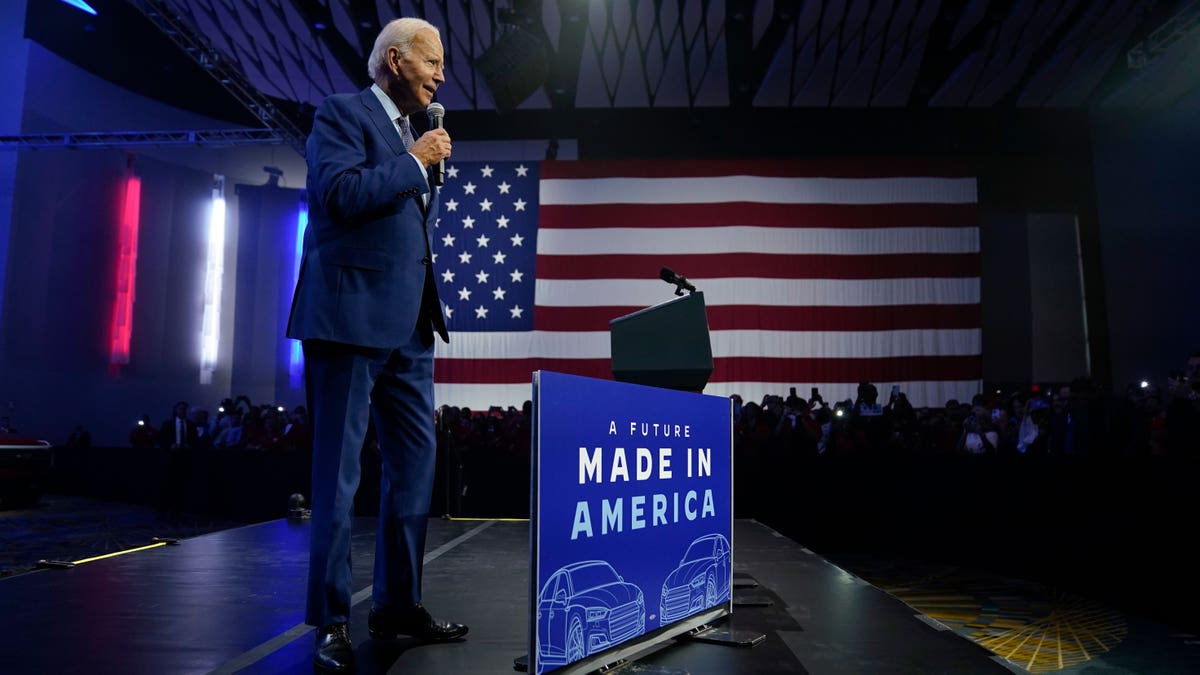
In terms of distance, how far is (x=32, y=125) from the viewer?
1045 centimetres

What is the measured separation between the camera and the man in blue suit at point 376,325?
1.47m

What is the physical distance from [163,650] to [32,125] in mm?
11882

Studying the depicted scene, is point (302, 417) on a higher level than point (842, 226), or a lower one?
lower

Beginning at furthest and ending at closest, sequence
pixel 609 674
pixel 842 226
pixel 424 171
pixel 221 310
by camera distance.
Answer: pixel 221 310
pixel 842 226
pixel 424 171
pixel 609 674

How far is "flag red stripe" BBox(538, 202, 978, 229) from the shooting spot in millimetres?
9883

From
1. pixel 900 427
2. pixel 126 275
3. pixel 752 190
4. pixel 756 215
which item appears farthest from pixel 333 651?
pixel 126 275

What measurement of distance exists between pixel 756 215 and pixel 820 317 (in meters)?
1.62

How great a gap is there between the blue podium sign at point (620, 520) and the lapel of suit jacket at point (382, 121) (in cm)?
73

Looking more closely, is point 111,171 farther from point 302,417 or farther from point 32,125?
point 302,417

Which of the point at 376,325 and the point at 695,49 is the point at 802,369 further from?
the point at 376,325

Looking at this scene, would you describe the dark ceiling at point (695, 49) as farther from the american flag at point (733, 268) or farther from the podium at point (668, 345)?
the podium at point (668, 345)

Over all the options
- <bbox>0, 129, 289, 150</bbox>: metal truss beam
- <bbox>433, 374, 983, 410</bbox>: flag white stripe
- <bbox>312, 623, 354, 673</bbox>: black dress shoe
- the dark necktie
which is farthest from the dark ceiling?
<bbox>312, 623, 354, 673</bbox>: black dress shoe

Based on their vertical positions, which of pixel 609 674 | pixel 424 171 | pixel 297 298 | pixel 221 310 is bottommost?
pixel 609 674

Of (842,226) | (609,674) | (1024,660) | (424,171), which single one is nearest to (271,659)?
(609,674)
